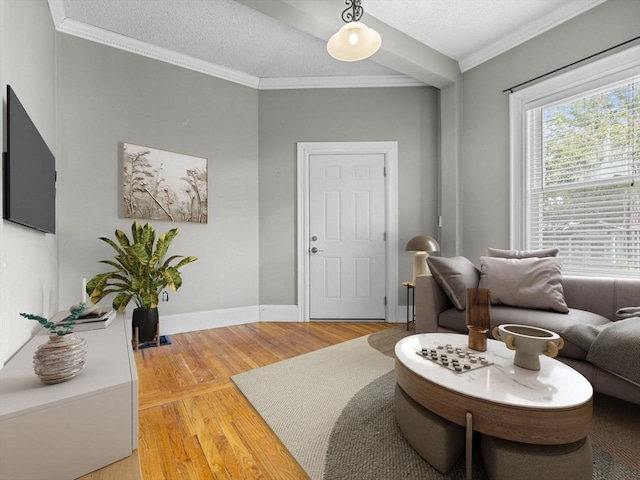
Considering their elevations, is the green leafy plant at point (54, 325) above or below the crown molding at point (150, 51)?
below

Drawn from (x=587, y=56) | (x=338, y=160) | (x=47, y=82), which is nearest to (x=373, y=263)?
(x=338, y=160)

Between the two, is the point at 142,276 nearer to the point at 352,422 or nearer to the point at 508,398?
the point at 352,422

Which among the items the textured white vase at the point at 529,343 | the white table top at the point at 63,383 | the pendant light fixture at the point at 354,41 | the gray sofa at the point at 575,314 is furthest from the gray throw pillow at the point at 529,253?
the white table top at the point at 63,383

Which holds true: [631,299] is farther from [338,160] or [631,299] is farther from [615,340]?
[338,160]

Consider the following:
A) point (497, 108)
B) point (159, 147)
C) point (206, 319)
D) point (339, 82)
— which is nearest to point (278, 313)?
point (206, 319)

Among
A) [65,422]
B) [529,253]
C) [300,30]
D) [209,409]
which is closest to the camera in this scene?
[65,422]

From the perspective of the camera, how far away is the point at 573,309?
2.20 m

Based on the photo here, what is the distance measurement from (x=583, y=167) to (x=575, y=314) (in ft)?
4.45

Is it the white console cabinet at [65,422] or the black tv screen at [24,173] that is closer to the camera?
the white console cabinet at [65,422]

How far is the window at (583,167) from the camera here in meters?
2.34

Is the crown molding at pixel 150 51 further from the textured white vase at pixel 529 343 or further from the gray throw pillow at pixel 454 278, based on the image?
the textured white vase at pixel 529 343

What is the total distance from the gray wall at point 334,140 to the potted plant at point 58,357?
2512 millimetres

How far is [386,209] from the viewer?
362 cm

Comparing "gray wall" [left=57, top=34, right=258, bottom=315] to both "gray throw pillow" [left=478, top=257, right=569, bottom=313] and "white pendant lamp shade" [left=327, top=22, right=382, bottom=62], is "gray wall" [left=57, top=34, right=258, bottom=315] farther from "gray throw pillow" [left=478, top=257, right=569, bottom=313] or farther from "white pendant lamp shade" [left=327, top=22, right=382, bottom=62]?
"gray throw pillow" [left=478, top=257, right=569, bottom=313]
